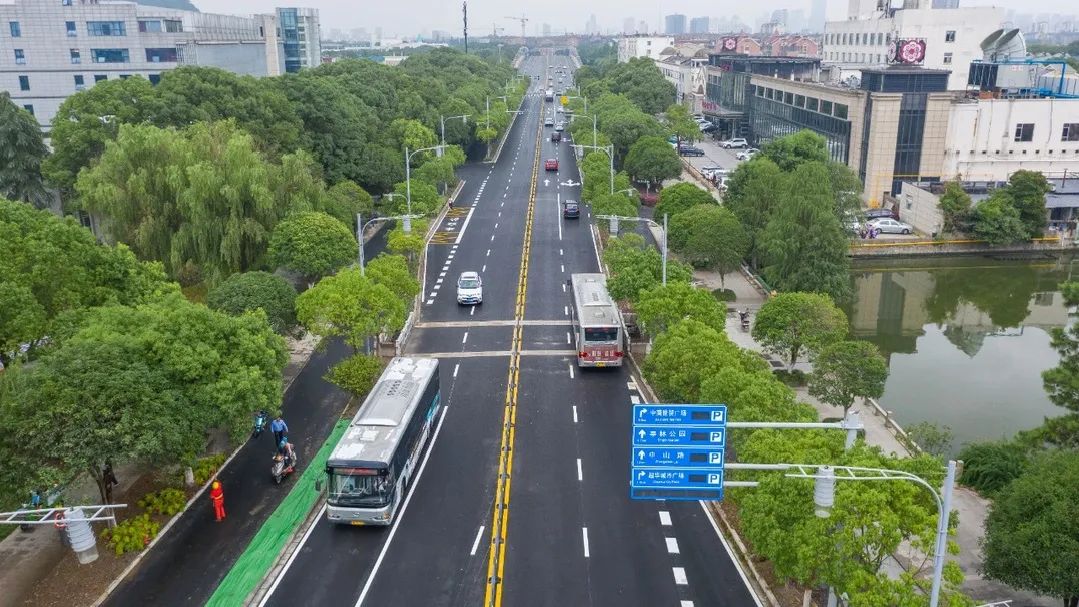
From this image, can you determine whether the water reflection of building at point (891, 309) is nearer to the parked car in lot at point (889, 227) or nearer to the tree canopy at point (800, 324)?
the parked car in lot at point (889, 227)

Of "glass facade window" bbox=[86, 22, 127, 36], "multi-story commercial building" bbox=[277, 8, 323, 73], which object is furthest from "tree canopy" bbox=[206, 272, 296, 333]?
"multi-story commercial building" bbox=[277, 8, 323, 73]

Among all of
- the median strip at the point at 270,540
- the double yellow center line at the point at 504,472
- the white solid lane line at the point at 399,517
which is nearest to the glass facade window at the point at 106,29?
the double yellow center line at the point at 504,472

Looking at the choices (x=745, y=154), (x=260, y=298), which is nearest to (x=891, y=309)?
(x=260, y=298)

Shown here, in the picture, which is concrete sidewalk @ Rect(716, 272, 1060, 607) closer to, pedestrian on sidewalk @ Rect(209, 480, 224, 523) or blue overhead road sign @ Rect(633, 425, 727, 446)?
blue overhead road sign @ Rect(633, 425, 727, 446)

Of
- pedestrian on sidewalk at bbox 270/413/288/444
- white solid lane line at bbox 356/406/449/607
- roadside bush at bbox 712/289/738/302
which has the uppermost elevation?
pedestrian on sidewalk at bbox 270/413/288/444

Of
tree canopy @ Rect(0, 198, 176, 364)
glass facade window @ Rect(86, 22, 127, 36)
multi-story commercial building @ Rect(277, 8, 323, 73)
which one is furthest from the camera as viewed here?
multi-story commercial building @ Rect(277, 8, 323, 73)

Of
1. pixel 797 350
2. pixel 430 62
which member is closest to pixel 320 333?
pixel 797 350

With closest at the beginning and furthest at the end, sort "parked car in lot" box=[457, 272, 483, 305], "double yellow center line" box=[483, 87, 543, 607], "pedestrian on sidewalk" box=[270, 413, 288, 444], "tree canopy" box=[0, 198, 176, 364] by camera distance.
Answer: "double yellow center line" box=[483, 87, 543, 607], "tree canopy" box=[0, 198, 176, 364], "pedestrian on sidewalk" box=[270, 413, 288, 444], "parked car in lot" box=[457, 272, 483, 305]
